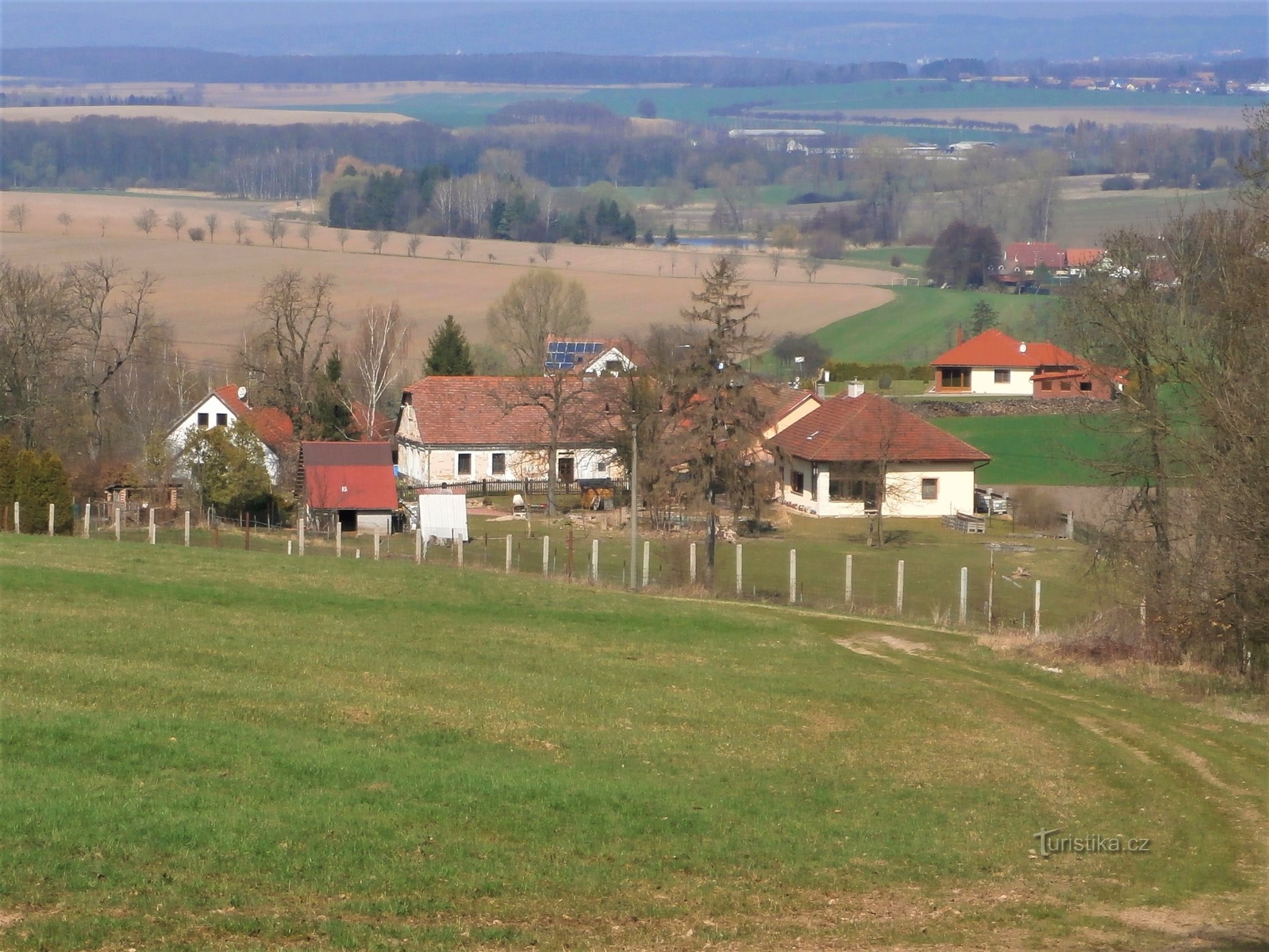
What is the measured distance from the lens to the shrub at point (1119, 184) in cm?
18612

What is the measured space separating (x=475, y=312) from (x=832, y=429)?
50.8 meters

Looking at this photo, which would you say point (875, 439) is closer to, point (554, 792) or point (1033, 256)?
point (554, 792)

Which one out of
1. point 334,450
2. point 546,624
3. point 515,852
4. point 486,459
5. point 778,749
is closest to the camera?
point 515,852

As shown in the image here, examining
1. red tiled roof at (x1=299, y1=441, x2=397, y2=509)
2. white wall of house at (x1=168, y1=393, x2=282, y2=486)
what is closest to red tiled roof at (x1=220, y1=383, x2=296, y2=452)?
white wall of house at (x1=168, y1=393, x2=282, y2=486)

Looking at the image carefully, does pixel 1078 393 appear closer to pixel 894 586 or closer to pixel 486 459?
pixel 486 459

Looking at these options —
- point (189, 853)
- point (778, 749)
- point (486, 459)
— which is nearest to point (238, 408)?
point (486, 459)

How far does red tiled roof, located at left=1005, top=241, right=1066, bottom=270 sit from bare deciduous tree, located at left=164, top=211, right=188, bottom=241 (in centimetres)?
7770

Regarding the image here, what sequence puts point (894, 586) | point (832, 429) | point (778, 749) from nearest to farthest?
point (778, 749)
point (894, 586)
point (832, 429)

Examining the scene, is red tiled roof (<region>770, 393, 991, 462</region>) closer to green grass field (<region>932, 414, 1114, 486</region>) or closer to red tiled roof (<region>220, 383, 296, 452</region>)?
green grass field (<region>932, 414, 1114, 486</region>)

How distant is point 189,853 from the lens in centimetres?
1048

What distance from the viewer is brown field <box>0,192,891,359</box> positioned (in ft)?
329

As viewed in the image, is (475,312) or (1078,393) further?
(475,312)

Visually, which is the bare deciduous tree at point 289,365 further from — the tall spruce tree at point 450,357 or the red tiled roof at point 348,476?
the red tiled roof at point 348,476

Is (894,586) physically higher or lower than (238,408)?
lower
